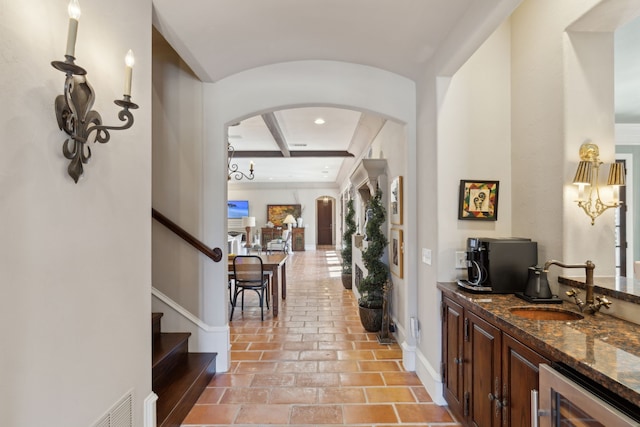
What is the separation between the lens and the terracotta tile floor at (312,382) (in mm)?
2275

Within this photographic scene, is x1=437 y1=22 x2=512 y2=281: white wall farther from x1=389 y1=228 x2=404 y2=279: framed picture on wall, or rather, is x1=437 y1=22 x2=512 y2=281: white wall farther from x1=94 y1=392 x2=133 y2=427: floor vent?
x1=94 y1=392 x2=133 y2=427: floor vent

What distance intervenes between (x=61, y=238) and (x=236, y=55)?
195 cm

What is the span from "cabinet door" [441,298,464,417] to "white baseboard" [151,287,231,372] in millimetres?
1805

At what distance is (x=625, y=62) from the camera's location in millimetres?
3033

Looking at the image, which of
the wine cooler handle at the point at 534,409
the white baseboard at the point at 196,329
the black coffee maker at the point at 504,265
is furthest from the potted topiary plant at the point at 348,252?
the wine cooler handle at the point at 534,409

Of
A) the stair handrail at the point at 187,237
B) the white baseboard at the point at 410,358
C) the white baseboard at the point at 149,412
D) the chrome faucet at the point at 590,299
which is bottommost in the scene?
the white baseboard at the point at 410,358

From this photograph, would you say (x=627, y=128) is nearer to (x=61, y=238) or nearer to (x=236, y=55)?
(x=236, y=55)

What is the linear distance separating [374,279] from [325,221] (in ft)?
37.5

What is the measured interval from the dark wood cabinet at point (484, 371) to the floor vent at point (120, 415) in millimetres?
1796

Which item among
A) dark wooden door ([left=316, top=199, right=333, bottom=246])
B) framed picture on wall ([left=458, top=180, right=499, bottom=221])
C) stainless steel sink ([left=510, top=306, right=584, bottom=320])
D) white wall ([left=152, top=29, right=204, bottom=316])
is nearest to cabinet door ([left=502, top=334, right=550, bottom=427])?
stainless steel sink ([left=510, top=306, right=584, bottom=320])

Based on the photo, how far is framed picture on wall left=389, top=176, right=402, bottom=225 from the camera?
10.7 feet

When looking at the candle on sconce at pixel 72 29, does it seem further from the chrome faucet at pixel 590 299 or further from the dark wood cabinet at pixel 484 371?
the chrome faucet at pixel 590 299

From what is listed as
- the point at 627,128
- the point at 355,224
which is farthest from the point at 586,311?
the point at 355,224

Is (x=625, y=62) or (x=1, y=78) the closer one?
(x=1, y=78)
